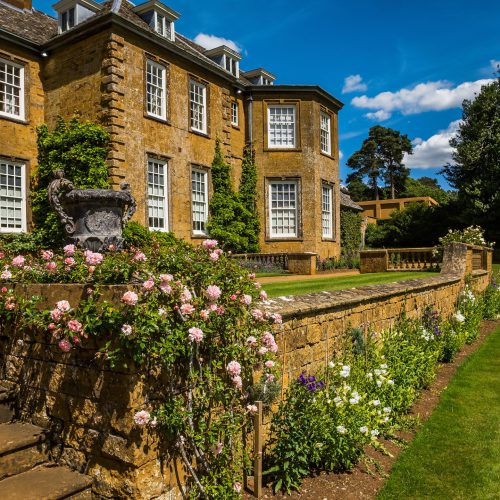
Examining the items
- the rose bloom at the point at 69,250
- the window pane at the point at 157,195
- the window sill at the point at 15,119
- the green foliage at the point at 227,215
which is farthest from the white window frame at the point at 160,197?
the rose bloom at the point at 69,250

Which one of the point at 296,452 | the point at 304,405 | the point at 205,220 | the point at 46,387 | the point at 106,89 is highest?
the point at 106,89

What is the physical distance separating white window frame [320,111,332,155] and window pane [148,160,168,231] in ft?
29.9

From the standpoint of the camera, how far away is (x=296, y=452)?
Result: 4.02m

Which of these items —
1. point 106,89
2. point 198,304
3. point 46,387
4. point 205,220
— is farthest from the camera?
point 205,220

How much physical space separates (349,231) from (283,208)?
6.87 metres

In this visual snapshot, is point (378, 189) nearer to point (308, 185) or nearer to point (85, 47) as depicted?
point (308, 185)

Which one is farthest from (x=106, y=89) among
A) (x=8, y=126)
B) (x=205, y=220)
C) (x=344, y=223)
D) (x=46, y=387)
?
(x=344, y=223)

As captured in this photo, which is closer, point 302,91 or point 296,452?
point 296,452

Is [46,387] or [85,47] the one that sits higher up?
[85,47]

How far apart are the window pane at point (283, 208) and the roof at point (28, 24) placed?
1108 centimetres

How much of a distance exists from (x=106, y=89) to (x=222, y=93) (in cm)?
644

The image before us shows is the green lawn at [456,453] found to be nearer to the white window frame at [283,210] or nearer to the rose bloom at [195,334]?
the rose bloom at [195,334]

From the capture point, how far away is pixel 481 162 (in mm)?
28125

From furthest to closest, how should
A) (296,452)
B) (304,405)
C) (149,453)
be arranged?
1. (304,405)
2. (296,452)
3. (149,453)
